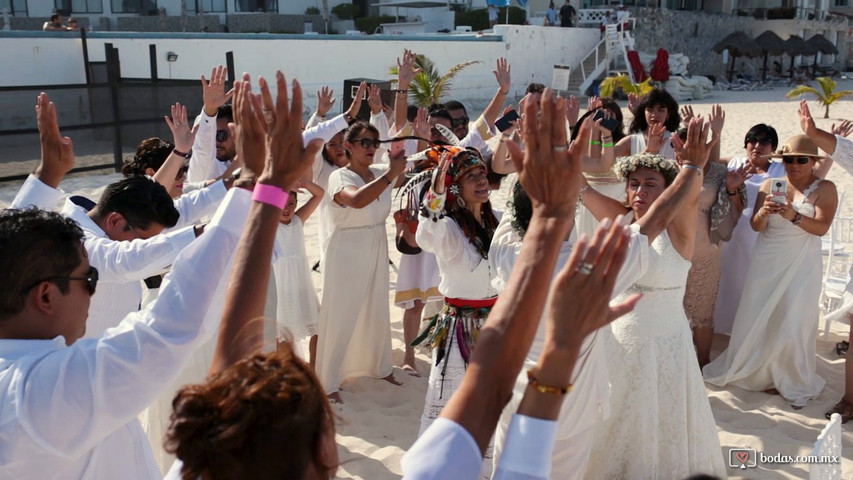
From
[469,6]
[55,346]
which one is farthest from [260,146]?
[469,6]

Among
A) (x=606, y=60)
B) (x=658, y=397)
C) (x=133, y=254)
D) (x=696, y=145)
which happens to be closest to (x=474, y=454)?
(x=133, y=254)

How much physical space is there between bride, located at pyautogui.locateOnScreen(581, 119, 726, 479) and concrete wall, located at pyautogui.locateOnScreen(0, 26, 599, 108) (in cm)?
1694

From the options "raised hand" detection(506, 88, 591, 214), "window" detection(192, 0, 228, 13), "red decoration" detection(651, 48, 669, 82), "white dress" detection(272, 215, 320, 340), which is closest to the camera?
"raised hand" detection(506, 88, 591, 214)

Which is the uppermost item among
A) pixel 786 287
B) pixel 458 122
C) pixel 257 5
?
pixel 257 5

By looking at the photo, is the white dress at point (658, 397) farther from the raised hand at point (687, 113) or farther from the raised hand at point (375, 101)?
the raised hand at point (375, 101)

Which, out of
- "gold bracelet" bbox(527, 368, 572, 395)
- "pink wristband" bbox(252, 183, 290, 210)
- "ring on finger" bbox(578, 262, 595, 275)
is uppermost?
"pink wristband" bbox(252, 183, 290, 210)

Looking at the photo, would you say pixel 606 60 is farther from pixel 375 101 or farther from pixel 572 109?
pixel 572 109

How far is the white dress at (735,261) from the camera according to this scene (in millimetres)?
6211

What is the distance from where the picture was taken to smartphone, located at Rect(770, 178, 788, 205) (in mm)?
5051

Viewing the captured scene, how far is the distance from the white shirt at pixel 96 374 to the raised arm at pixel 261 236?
89 millimetres

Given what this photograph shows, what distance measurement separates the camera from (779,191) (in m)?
5.07

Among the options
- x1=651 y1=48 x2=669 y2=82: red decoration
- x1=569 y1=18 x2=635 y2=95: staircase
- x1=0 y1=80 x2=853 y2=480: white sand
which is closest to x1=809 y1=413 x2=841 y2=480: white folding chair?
x1=0 y1=80 x2=853 y2=480: white sand

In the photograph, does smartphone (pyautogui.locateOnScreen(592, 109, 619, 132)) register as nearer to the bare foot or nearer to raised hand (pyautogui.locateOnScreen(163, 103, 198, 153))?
the bare foot

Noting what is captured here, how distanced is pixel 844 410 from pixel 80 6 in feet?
114
